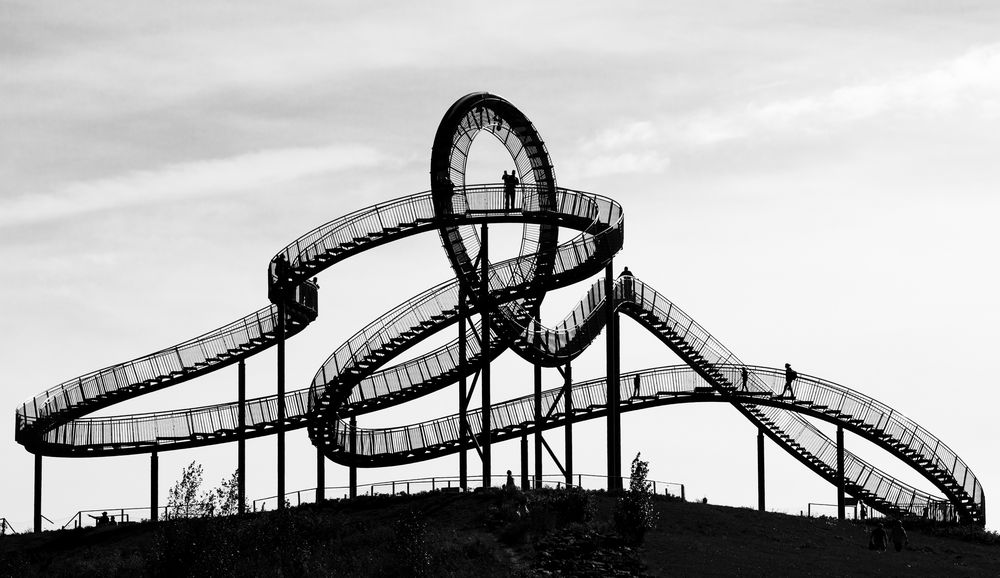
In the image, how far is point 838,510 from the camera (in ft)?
209

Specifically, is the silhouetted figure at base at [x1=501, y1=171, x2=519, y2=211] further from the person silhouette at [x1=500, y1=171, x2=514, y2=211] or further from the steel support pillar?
the steel support pillar

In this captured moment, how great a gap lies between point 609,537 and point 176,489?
12.8 m

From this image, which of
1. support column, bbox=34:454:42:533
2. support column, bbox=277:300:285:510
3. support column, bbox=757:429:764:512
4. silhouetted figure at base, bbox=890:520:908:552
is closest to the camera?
silhouetted figure at base, bbox=890:520:908:552

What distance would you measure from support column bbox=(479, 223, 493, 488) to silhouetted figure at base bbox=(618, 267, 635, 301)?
660 cm

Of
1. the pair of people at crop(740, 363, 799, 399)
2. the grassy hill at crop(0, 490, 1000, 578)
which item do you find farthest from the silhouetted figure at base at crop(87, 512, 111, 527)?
the pair of people at crop(740, 363, 799, 399)

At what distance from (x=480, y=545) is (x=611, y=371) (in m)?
14.9

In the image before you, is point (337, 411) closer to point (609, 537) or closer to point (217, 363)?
point (217, 363)

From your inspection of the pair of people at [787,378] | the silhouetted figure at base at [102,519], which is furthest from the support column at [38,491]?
the pair of people at [787,378]

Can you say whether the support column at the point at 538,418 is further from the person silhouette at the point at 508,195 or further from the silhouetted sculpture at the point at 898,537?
the silhouetted sculpture at the point at 898,537

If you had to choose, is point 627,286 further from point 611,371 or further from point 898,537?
point 898,537

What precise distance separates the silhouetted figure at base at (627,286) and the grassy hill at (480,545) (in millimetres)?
9266

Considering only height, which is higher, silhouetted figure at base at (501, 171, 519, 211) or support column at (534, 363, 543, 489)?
silhouetted figure at base at (501, 171, 519, 211)

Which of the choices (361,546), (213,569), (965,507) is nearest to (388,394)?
(361,546)

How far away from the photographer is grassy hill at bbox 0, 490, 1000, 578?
47.8 meters
